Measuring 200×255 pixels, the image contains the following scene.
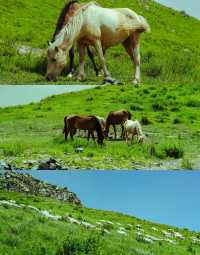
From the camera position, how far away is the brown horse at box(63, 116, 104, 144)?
47.1 ft

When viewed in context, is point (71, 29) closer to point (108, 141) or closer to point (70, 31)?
point (70, 31)

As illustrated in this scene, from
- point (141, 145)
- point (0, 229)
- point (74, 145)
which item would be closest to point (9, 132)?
point (74, 145)

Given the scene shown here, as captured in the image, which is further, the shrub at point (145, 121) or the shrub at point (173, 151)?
the shrub at point (145, 121)

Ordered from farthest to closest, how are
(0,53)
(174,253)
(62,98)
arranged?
(0,53), (174,253), (62,98)

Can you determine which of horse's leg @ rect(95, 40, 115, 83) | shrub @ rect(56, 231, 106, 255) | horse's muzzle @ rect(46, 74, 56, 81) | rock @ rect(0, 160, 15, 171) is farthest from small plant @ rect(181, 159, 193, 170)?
horse's leg @ rect(95, 40, 115, 83)

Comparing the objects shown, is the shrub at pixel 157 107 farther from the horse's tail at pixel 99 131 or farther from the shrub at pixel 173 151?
the shrub at pixel 173 151

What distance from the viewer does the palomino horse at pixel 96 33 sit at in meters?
20.4

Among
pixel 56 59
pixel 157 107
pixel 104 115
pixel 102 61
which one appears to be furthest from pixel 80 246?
pixel 102 61

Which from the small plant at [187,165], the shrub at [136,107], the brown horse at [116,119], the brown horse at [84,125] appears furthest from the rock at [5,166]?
the shrub at [136,107]

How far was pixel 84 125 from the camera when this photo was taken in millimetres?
14461

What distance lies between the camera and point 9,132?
15500mm

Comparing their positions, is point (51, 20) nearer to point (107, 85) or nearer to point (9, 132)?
point (107, 85)

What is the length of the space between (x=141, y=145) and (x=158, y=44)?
34502 millimetres

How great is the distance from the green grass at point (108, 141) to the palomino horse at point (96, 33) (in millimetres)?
1626
